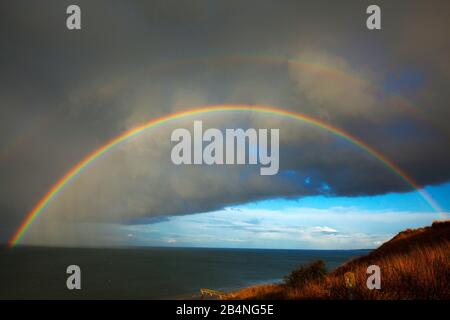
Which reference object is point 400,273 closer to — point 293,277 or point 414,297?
point 414,297

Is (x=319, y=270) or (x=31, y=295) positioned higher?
(x=319, y=270)

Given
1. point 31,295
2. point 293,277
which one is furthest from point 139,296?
point 293,277
